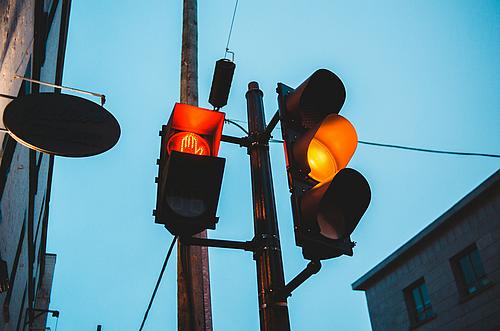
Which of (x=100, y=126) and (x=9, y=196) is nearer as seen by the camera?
(x=100, y=126)

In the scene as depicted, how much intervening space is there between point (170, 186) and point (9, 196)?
4025 millimetres

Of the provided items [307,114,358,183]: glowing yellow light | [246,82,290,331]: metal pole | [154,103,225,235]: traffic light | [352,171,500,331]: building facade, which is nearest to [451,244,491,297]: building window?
[352,171,500,331]: building facade

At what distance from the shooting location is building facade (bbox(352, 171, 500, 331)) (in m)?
16.4

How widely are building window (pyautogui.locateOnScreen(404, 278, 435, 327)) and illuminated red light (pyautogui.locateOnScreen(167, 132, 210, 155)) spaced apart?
60.4 feet

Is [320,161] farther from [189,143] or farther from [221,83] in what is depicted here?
[221,83]

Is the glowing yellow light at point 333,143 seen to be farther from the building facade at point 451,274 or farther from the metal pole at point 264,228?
the building facade at point 451,274

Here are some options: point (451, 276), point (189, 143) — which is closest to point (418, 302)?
point (451, 276)

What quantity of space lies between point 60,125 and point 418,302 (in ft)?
62.7

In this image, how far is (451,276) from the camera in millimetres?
→ 17922

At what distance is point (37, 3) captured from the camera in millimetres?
5977

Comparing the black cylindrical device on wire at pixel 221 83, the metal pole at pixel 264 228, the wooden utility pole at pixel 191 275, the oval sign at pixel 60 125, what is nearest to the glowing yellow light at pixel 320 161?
the metal pole at pixel 264 228

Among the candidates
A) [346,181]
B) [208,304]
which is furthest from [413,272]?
[346,181]

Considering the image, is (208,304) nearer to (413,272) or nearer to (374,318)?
(413,272)

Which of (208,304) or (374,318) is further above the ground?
(374,318)
